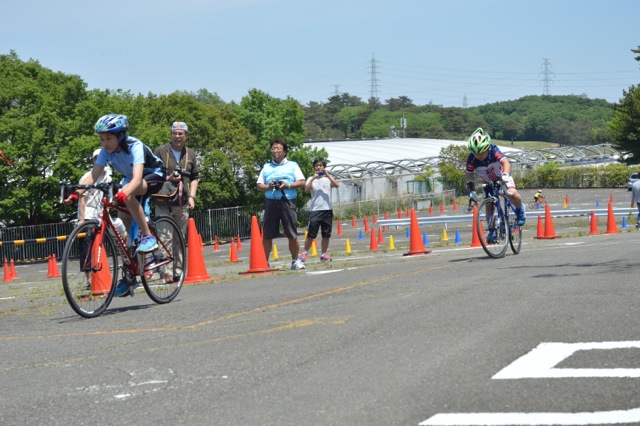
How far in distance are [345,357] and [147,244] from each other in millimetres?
4162

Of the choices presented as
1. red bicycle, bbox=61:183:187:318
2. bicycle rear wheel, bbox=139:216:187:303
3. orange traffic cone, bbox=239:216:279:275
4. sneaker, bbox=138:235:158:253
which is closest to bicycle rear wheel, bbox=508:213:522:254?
orange traffic cone, bbox=239:216:279:275

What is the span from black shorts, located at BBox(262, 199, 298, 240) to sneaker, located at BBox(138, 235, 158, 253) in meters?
5.21

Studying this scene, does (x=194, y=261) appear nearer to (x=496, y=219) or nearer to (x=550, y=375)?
(x=496, y=219)

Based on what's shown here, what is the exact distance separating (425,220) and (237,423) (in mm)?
39744

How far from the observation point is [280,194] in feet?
49.9

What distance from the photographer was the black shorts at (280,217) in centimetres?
1520

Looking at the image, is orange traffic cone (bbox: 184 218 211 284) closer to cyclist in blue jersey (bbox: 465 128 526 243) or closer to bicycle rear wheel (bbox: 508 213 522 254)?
cyclist in blue jersey (bbox: 465 128 526 243)

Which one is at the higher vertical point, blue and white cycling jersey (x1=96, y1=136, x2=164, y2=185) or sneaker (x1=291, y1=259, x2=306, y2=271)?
blue and white cycling jersey (x1=96, y1=136, x2=164, y2=185)

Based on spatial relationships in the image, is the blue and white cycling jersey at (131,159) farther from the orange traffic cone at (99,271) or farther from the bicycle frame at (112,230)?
the orange traffic cone at (99,271)

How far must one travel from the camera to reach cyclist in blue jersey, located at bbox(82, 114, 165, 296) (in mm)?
9562

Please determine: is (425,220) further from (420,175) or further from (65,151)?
(420,175)

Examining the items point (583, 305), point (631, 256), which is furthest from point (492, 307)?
point (631, 256)

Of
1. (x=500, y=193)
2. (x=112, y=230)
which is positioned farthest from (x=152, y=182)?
(x=500, y=193)

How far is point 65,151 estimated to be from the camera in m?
47.5
